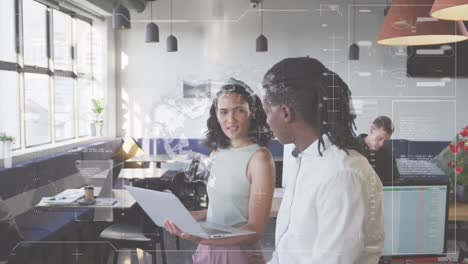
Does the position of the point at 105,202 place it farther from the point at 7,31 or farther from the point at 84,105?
the point at 7,31

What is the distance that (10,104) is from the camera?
194 centimetres

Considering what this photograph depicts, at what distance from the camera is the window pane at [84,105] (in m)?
1.88

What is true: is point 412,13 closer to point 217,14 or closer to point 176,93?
point 217,14

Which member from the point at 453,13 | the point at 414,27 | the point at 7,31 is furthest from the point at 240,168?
the point at 7,31

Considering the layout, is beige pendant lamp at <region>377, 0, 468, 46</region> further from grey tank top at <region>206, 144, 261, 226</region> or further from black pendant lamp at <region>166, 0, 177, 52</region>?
black pendant lamp at <region>166, 0, 177, 52</region>

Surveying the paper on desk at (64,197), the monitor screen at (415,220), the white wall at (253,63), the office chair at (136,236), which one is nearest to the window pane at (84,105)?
the white wall at (253,63)

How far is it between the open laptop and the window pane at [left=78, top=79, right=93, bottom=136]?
0.29 meters

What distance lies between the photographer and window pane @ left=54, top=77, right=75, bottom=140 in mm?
1893

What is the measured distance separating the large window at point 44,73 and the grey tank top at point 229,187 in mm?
525

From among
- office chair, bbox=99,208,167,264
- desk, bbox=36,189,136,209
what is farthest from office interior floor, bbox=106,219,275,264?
desk, bbox=36,189,136,209

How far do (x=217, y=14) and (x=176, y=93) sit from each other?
1.10 ft

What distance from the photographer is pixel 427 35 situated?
181 cm

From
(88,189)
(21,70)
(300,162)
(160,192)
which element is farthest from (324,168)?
(21,70)

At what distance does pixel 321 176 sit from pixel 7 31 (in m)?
1.34
